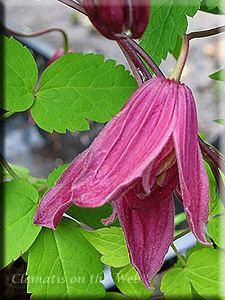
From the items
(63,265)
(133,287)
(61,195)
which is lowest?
(133,287)

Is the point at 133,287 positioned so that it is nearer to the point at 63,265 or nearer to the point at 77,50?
the point at 63,265

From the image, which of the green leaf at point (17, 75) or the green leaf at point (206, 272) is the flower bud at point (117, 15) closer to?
the green leaf at point (17, 75)

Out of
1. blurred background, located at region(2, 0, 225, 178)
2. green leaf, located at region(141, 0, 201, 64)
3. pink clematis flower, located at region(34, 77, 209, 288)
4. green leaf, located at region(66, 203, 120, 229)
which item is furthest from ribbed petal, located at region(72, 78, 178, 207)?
blurred background, located at region(2, 0, 225, 178)

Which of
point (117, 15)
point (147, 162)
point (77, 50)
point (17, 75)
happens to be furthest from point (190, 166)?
point (77, 50)

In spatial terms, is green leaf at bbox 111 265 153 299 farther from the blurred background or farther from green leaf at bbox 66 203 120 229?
the blurred background

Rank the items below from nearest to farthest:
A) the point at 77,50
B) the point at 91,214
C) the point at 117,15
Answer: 1. the point at 117,15
2. the point at 91,214
3. the point at 77,50

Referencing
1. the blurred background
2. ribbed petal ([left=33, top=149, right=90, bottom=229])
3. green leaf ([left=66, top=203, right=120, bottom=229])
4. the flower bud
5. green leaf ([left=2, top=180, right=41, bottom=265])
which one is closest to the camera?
the flower bud

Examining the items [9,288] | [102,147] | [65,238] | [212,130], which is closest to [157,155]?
[102,147]

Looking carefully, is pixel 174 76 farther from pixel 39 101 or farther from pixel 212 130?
pixel 212 130
